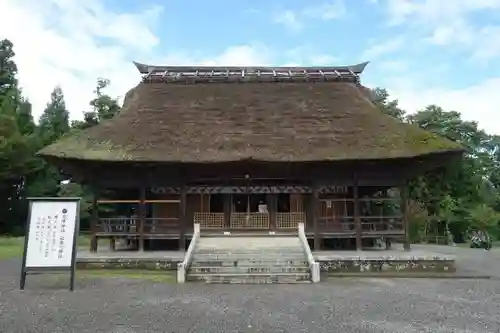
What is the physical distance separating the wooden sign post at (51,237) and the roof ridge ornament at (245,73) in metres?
11.8

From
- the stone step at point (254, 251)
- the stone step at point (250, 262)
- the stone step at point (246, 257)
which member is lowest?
the stone step at point (250, 262)

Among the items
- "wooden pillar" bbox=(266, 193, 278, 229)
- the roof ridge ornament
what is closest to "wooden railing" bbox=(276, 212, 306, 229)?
"wooden pillar" bbox=(266, 193, 278, 229)

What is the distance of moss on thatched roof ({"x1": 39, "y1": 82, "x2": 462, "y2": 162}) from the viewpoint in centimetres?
1578

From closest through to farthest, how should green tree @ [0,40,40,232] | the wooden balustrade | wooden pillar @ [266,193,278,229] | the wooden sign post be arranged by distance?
1. the wooden sign post
2. the wooden balustrade
3. wooden pillar @ [266,193,278,229]
4. green tree @ [0,40,40,232]

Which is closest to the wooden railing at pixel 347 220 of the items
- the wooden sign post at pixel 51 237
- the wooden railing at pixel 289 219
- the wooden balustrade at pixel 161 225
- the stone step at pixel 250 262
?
the wooden railing at pixel 289 219

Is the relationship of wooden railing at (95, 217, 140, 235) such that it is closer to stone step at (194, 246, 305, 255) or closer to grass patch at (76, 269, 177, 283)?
grass patch at (76, 269, 177, 283)

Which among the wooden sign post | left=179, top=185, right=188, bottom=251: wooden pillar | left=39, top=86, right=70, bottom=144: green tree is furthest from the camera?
left=39, top=86, right=70, bottom=144: green tree

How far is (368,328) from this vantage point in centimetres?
685

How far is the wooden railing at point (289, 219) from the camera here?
58.0 feet

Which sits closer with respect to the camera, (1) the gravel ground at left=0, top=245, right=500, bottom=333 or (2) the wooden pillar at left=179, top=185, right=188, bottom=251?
(1) the gravel ground at left=0, top=245, right=500, bottom=333

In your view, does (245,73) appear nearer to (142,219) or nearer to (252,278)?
(142,219)

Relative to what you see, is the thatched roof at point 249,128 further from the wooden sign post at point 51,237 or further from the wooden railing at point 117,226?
the wooden sign post at point 51,237

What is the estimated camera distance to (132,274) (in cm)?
1302

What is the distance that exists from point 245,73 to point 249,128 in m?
5.30
